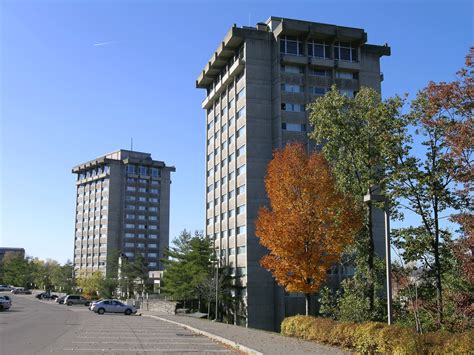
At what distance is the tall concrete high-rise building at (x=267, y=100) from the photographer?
58312mm

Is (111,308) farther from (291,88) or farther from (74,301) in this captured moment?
(291,88)

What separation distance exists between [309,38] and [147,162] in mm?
89633

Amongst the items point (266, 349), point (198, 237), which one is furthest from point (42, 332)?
point (198, 237)

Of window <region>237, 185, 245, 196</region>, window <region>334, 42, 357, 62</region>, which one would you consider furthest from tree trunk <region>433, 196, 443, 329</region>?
window <region>334, 42, 357, 62</region>

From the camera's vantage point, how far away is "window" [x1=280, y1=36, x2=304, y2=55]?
6341 centimetres

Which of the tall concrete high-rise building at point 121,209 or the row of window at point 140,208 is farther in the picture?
the row of window at point 140,208

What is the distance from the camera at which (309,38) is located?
209ft

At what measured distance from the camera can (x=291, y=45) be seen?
2509 inches

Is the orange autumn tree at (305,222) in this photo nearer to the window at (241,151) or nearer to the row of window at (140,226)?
the window at (241,151)

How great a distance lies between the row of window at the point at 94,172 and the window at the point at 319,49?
87631 mm

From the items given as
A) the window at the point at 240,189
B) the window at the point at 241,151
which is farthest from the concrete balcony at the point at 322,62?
the window at the point at 240,189

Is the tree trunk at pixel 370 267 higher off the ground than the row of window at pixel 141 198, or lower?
lower

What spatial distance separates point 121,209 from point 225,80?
78.6 m

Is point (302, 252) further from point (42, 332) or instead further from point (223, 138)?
point (223, 138)
